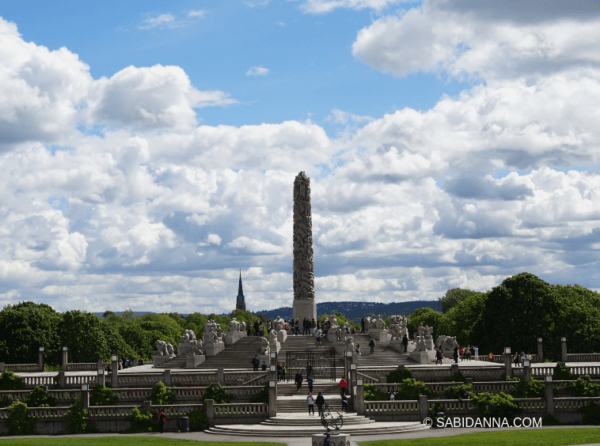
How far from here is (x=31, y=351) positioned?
89188 millimetres

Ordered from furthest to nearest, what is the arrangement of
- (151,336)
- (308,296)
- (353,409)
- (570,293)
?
1. (151,336)
2. (570,293)
3. (308,296)
4. (353,409)

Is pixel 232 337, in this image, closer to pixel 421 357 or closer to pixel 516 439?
pixel 421 357

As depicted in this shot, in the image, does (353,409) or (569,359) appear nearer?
(353,409)

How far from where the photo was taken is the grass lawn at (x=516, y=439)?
38125mm

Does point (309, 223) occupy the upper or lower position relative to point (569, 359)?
upper

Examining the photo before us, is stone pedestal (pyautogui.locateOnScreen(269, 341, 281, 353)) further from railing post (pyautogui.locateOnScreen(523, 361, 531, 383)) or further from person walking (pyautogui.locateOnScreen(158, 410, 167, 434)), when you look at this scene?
railing post (pyautogui.locateOnScreen(523, 361, 531, 383))

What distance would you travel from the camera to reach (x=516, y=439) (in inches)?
1551

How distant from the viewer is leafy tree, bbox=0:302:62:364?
88312 millimetres

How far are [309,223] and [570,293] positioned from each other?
31259mm

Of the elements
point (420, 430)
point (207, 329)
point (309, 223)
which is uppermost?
point (309, 223)

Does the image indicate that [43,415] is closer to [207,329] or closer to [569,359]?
[207,329]

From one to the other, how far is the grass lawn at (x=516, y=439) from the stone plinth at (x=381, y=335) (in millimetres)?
30061

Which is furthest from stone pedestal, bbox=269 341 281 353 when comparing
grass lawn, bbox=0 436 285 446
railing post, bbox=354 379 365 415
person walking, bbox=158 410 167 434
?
grass lawn, bbox=0 436 285 446

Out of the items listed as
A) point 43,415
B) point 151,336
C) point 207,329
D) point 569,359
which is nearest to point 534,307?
point 569,359
